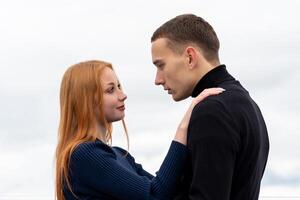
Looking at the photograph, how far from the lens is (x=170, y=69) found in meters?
4.14

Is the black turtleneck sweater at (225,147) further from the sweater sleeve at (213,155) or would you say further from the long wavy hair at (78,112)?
the long wavy hair at (78,112)

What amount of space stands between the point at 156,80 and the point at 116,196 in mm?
976

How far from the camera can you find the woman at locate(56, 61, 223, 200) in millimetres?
4531

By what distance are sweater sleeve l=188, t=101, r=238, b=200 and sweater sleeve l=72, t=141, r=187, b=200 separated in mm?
771

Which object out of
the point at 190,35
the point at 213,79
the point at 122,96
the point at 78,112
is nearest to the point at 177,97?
the point at 213,79

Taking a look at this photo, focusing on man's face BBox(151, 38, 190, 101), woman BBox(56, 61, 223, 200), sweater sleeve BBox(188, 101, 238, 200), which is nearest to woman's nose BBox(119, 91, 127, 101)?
woman BBox(56, 61, 223, 200)

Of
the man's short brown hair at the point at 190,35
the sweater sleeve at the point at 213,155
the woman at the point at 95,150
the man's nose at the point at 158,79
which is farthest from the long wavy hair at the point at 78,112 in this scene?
the sweater sleeve at the point at 213,155

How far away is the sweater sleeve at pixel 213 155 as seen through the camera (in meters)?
3.55

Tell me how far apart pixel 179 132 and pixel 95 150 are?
0.84m

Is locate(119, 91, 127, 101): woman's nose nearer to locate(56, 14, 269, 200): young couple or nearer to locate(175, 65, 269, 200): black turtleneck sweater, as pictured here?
locate(56, 14, 269, 200): young couple

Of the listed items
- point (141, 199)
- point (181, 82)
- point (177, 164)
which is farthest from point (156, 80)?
point (141, 199)

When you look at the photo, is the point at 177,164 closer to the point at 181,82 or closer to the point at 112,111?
the point at 181,82

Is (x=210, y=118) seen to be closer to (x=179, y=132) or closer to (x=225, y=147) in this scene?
(x=225, y=147)

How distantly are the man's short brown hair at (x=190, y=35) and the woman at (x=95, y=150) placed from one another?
745mm
